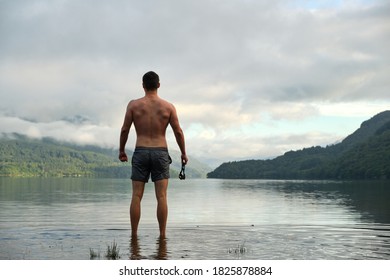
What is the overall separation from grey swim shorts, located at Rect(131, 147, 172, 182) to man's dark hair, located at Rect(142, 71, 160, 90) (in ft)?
4.47

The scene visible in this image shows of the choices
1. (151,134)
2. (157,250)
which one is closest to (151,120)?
(151,134)

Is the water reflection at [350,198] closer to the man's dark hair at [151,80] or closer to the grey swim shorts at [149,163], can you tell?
the grey swim shorts at [149,163]

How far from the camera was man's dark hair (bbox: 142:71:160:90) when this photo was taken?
11.4 m

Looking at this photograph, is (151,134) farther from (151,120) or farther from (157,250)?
(157,250)

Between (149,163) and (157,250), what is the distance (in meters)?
1.99

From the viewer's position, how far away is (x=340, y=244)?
11.7 m

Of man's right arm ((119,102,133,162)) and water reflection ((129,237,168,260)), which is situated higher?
man's right arm ((119,102,133,162))

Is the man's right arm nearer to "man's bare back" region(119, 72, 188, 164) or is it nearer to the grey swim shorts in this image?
"man's bare back" region(119, 72, 188, 164)

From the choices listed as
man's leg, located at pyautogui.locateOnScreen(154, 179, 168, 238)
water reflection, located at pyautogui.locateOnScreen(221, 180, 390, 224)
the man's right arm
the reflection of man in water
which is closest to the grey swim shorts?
the reflection of man in water

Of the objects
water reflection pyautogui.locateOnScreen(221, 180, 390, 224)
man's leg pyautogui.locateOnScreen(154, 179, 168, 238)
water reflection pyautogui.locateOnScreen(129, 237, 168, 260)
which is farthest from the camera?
water reflection pyautogui.locateOnScreen(221, 180, 390, 224)
